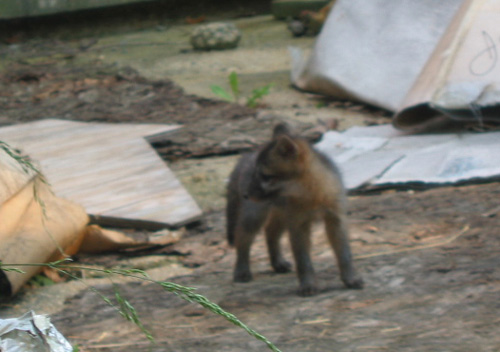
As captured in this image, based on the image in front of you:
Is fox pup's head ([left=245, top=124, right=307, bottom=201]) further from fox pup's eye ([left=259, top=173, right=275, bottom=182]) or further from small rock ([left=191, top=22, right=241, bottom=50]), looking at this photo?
small rock ([left=191, top=22, right=241, bottom=50])

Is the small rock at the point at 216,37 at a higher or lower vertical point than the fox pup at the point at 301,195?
lower

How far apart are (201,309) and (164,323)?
261 mm

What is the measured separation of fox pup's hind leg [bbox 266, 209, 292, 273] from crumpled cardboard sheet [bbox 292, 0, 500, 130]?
2.60 metres

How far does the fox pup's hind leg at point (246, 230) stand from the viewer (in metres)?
4.23

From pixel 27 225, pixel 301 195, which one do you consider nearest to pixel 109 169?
pixel 27 225

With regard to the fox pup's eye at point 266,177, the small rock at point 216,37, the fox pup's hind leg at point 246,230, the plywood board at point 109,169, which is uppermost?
the fox pup's eye at point 266,177

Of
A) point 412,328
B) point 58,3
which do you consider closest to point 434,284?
point 412,328

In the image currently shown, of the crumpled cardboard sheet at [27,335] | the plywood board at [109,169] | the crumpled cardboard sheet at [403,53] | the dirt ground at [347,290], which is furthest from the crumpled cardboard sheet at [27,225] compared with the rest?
the crumpled cardboard sheet at [403,53]

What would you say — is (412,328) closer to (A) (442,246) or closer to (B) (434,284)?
(B) (434,284)

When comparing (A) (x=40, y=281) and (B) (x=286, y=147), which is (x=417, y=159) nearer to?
(B) (x=286, y=147)

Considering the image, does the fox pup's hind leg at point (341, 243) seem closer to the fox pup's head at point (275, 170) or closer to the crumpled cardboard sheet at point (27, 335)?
the fox pup's head at point (275, 170)

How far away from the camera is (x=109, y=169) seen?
616 centimetres

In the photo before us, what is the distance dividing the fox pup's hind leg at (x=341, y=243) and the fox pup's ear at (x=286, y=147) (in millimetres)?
397

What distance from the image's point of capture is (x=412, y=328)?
2938 millimetres
